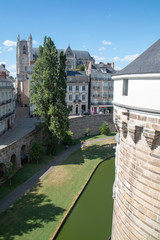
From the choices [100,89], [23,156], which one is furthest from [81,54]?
[23,156]

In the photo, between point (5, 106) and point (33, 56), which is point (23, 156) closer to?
point (5, 106)

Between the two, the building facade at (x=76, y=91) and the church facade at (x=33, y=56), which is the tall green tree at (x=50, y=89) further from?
the church facade at (x=33, y=56)

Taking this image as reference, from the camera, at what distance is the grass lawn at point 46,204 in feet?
44.3

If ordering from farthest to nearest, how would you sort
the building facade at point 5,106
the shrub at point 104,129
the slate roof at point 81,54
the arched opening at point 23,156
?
the slate roof at point 81,54
the shrub at point 104,129
the building facade at point 5,106
the arched opening at point 23,156

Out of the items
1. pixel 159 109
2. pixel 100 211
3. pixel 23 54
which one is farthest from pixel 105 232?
pixel 23 54

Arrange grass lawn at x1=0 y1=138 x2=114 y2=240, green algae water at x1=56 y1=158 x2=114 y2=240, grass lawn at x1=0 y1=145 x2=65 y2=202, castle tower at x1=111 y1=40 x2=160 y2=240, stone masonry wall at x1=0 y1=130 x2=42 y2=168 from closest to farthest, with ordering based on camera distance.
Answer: castle tower at x1=111 y1=40 x2=160 y2=240
grass lawn at x1=0 y1=138 x2=114 y2=240
green algae water at x1=56 y1=158 x2=114 y2=240
grass lawn at x1=0 y1=145 x2=65 y2=202
stone masonry wall at x1=0 y1=130 x2=42 y2=168

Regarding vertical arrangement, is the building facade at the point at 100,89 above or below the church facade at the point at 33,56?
below

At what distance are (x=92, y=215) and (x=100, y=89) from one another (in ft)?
115

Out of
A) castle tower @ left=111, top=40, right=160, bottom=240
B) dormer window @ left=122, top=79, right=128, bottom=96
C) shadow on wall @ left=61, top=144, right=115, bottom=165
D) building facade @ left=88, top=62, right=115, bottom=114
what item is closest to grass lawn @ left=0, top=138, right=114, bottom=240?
shadow on wall @ left=61, top=144, right=115, bottom=165

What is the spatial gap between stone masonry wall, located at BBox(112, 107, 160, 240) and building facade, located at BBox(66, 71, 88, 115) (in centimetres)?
3894

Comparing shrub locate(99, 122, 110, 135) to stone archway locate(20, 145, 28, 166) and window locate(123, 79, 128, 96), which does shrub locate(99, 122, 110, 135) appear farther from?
window locate(123, 79, 128, 96)

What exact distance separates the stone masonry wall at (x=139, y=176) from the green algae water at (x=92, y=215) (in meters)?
7.57

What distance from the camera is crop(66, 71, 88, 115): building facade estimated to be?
4553 cm

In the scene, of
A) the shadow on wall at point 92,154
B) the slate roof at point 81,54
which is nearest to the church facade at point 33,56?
the slate roof at point 81,54
